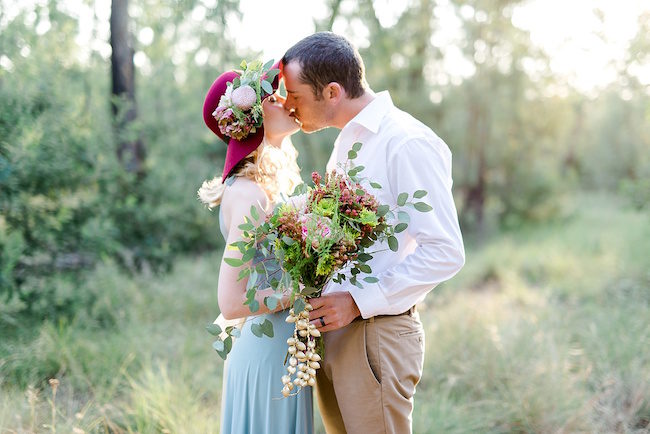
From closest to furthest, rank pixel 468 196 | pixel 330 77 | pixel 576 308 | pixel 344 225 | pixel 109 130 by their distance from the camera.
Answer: pixel 344 225, pixel 330 77, pixel 109 130, pixel 576 308, pixel 468 196

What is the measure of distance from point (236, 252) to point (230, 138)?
57 centimetres

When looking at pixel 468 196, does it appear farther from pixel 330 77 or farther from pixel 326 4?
pixel 330 77

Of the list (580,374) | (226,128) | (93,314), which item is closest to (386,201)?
(226,128)

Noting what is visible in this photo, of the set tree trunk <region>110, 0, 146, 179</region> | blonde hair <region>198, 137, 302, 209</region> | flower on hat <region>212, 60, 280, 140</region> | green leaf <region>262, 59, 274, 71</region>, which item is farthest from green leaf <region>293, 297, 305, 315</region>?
tree trunk <region>110, 0, 146, 179</region>

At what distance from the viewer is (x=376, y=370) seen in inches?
98.1

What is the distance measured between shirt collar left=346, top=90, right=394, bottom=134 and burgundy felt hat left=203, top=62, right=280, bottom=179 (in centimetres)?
40

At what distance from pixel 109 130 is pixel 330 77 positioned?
4644 mm

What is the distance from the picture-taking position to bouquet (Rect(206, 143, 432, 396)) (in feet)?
6.70

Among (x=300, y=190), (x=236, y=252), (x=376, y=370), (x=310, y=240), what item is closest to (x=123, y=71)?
(x=236, y=252)

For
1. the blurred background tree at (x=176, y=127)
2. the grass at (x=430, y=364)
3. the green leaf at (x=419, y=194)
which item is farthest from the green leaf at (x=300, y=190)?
the blurred background tree at (x=176, y=127)

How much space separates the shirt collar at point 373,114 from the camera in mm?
2590

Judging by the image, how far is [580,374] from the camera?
16.0 feet

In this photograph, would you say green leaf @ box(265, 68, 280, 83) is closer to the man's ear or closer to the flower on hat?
the flower on hat

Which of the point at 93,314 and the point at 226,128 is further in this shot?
the point at 93,314
